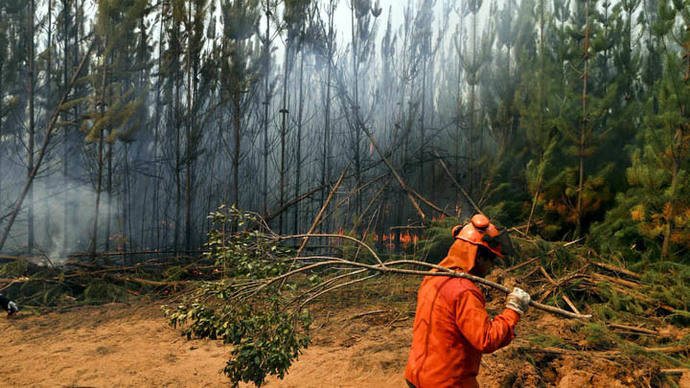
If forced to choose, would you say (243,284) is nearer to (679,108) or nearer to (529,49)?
(679,108)

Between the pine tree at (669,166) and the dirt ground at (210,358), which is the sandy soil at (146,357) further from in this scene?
the pine tree at (669,166)

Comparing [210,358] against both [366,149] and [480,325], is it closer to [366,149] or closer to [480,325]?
[480,325]

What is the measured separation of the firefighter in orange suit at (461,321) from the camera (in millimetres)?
2420

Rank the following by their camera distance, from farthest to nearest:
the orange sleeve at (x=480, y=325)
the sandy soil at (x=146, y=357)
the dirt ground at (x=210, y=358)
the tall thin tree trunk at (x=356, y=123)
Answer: the tall thin tree trunk at (x=356, y=123) < the sandy soil at (x=146, y=357) < the dirt ground at (x=210, y=358) < the orange sleeve at (x=480, y=325)

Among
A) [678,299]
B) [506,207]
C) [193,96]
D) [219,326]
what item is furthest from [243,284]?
[193,96]

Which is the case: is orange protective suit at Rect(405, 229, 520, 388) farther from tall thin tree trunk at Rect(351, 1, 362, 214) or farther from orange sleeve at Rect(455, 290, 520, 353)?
tall thin tree trunk at Rect(351, 1, 362, 214)

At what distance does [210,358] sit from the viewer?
17.7 feet

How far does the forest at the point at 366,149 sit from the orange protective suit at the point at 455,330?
2.32 feet

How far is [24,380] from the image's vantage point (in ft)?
16.0

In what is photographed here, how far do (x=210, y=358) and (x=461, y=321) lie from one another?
3.97 meters

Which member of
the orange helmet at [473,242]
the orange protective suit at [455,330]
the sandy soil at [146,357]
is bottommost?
the sandy soil at [146,357]

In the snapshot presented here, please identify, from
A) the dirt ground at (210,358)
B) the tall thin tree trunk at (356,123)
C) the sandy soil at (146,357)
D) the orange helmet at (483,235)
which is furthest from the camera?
the tall thin tree trunk at (356,123)

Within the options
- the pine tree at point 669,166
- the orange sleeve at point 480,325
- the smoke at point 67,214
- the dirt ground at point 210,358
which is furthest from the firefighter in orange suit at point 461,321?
the smoke at point 67,214

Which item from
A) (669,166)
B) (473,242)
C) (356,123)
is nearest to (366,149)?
(356,123)
